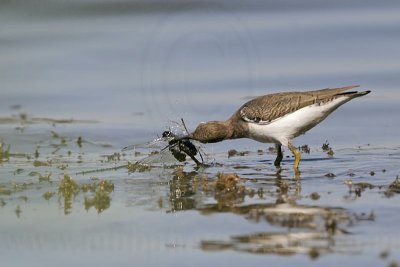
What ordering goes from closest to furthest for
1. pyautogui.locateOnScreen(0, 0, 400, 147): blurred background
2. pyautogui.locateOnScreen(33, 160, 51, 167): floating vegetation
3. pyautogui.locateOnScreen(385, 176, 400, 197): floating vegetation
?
pyautogui.locateOnScreen(385, 176, 400, 197): floating vegetation < pyautogui.locateOnScreen(33, 160, 51, 167): floating vegetation < pyautogui.locateOnScreen(0, 0, 400, 147): blurred background

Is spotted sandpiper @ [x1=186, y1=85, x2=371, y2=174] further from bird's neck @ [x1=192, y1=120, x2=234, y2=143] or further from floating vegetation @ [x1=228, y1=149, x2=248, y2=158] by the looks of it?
floating vegetation @ [x1=228, y1=149, x2=248, y2=158]

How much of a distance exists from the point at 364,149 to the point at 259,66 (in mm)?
4196

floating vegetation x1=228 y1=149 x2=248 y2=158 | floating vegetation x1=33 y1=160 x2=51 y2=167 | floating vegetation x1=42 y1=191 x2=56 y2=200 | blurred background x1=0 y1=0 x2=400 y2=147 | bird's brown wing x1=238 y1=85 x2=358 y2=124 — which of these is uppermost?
blurred background x1=0 y1=0 x2=400 y2=147

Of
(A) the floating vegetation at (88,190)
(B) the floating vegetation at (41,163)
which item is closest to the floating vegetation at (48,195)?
(A) the floating vegetation at (88,190)

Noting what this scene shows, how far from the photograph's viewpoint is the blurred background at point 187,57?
568 inches

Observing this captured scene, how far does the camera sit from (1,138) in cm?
1305

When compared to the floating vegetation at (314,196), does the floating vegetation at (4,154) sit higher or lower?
higher

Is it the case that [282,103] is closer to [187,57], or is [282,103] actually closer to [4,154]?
[4,154]

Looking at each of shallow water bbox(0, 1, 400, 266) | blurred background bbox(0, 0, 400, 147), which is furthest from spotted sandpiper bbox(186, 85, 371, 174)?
blurred background bbox(0, 0, 400, 147)

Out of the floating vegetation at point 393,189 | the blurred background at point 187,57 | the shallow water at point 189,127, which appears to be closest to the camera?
the shallow water at point 189,127

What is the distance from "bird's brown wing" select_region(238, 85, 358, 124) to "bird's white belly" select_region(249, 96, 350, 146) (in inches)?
2.0

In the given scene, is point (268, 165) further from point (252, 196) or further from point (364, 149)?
point (252, 196)

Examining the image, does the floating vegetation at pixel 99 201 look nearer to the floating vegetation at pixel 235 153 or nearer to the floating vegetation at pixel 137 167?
the floating vegetation at pixel 137 167

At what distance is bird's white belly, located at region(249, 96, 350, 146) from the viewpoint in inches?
437
